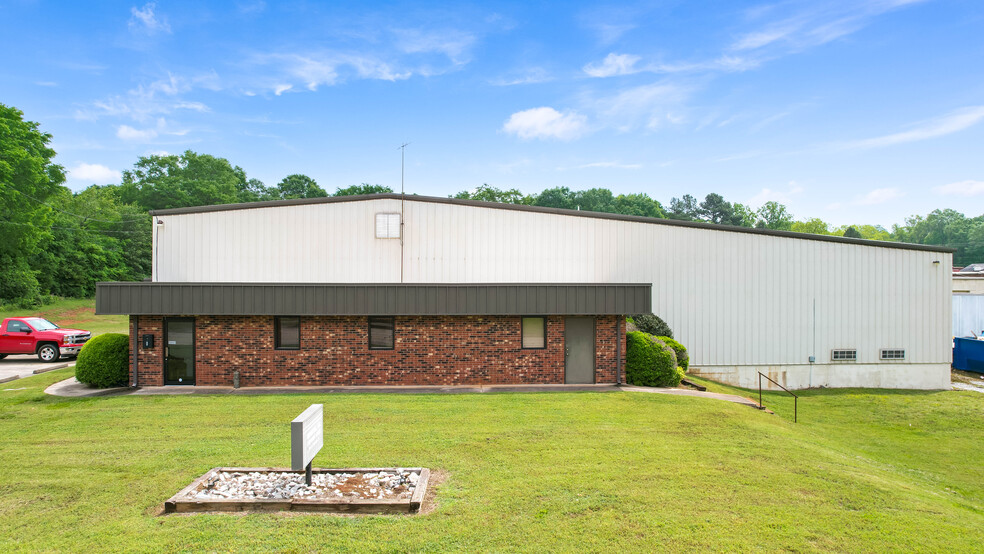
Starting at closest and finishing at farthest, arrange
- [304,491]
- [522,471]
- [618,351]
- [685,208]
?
[304,491] < [522,471] < [618,351] < [685,208]

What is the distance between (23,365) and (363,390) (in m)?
14.2

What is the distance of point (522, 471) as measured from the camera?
7.48 metres

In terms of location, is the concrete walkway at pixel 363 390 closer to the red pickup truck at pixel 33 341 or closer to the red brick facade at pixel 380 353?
the red brick facade at pixel 380 353

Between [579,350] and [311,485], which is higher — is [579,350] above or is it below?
above

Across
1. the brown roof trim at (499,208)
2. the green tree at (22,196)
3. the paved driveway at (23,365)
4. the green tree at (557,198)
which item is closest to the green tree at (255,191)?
the green tree at (22,196)

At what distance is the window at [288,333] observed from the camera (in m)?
14.1

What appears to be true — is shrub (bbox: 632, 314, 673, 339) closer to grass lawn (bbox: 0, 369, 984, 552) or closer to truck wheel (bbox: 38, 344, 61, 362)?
grass lawn (bbox: 0, 369, 984, 552)

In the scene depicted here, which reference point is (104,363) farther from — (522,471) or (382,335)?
(522,471)

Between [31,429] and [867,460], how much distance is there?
15872 mm

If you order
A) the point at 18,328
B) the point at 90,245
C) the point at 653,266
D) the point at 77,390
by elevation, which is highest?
the point at 90,245

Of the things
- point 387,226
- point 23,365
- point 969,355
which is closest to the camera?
point 387,226

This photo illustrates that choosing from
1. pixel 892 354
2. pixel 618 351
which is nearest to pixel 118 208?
pixel 618 351

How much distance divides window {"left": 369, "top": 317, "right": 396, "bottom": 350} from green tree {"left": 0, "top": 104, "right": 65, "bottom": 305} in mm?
36573

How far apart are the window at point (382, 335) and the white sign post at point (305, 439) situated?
23.7 feet
